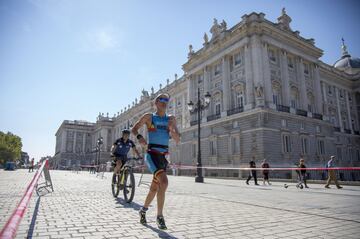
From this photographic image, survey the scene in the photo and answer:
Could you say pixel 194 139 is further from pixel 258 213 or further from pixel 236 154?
pixel 258 213

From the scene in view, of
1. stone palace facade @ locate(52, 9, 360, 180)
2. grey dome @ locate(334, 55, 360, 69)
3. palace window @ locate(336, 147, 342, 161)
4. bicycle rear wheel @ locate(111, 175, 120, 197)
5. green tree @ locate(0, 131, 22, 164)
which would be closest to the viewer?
bicycle rear wheel @ locate(111, 175, 120, 197)

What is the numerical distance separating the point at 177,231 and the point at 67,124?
105 m

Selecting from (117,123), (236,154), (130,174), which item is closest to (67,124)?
(117,123)

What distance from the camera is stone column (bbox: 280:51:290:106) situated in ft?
97.0

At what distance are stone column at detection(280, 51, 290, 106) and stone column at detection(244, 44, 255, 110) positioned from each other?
448cm

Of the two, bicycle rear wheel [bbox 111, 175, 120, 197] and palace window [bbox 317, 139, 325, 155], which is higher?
palace window [bbox 317, 139, 325, 155]

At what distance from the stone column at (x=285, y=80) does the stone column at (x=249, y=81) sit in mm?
4475

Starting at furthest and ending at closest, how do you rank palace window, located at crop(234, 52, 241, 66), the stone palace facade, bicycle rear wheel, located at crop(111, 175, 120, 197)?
palace window, located at crop(234, 52, 241, 66) → the stone palace facade → bicycle rear wheel, located at crop(111, 175, 120, 197)

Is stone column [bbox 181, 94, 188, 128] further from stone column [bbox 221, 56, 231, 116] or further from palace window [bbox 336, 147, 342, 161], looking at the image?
palace window [bbox 336, 147, 342, 161]

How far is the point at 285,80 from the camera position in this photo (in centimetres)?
3012

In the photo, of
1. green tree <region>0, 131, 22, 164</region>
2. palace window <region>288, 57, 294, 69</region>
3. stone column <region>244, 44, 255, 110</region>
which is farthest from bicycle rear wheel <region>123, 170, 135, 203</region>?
green tree <region>0, 131, 22, 164</region>

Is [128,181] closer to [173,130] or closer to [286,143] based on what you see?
[173,130]

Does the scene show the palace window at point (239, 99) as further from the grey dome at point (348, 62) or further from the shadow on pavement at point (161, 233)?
the grey dome at point (348, 62)

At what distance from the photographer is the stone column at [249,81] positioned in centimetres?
2732
